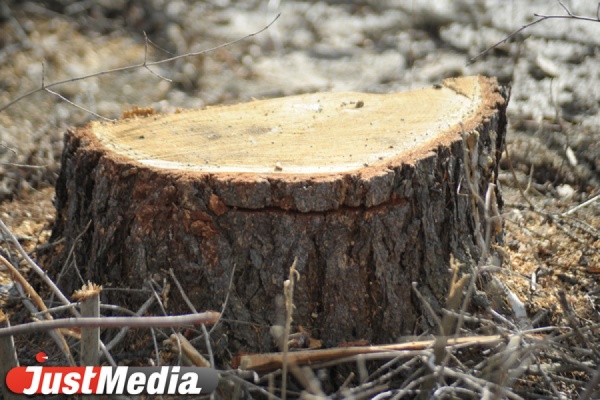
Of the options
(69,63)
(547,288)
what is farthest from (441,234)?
(69,63)

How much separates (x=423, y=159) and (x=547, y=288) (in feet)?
2.98

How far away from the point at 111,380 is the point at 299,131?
1163mm

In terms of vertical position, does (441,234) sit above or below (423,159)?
below

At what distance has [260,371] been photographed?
2230 millimetres

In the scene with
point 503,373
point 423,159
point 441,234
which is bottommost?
point 503,373

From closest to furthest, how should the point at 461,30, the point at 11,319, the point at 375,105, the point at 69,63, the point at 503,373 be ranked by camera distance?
the point at 503,373 < the point at 11,319 < the point at 375,105 < the point at 69,63 < the point at 461,30

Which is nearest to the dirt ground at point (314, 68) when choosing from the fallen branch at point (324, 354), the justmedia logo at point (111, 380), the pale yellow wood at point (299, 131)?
the pale yellow wood at point (299, 131)

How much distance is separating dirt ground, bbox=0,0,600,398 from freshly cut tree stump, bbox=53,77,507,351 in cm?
74

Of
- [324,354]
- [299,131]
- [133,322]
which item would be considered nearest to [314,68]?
[299,131]

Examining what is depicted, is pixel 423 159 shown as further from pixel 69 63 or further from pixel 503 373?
pixel 69 63

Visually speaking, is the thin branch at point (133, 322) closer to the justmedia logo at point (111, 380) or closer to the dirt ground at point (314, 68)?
the justmedia logo at point (111, 380)

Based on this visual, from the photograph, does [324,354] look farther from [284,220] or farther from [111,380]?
[111,380]

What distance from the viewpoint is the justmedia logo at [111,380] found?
1965 mm

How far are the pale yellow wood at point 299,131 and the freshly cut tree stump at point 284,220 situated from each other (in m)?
0.01
